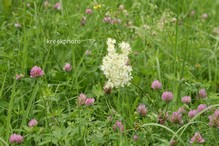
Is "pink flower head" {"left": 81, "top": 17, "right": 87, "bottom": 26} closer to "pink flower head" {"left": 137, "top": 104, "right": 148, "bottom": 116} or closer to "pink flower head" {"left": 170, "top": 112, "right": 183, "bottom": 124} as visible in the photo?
"pink flower head" {"left": 137, "top": 104, "right": 148, "bottom": 116}

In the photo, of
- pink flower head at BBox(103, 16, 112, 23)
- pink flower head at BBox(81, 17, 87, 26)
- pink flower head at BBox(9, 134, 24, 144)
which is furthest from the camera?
pink flower head at BBox(81, 17, 87, 26)

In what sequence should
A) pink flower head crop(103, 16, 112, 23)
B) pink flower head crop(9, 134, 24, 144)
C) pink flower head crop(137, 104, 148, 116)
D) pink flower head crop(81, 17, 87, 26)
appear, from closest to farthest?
pink flower head crop(9, 134, 24, 144) → pink flower head crop(137, 104, 148, 116) → pink flower head crop(103, 16, 112, 23) → pink flower head crop(81, 17, 87, 26)

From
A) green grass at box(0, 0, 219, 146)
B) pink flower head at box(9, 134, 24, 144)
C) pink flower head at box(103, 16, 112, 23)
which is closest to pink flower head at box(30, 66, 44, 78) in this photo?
green grass at box(0, 0, 219, 146)

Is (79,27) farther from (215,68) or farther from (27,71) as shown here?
(215,68)

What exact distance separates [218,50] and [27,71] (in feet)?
4.35

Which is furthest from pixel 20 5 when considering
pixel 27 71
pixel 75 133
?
pixel 75 133

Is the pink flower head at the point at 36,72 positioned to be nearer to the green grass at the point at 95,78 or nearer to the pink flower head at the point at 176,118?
the green grass at the point at 95,78

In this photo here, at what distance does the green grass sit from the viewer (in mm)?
Result: 1942

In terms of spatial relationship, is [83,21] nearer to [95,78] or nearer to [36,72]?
[95,78]

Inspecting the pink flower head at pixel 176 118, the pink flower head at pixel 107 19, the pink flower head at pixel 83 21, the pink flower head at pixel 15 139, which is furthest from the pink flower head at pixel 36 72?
the pink flower head at pixel 83 21

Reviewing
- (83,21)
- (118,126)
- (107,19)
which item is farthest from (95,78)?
(118,126)

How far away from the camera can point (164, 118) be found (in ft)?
6.61

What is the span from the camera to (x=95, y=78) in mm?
2674

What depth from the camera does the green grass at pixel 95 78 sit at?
194cm
